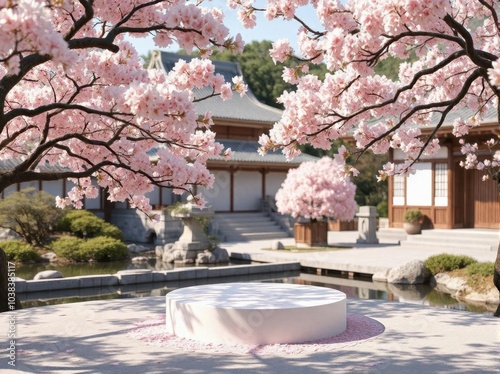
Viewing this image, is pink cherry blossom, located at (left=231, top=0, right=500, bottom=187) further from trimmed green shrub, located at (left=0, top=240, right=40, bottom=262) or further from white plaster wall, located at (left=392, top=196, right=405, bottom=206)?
white plaster wall, located at (left=392, top=196, right=405, bottom=206)

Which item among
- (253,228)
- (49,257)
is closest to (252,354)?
(49,257)

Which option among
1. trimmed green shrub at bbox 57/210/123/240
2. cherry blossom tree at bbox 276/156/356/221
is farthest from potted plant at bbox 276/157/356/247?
trimmed green shrub at bbox 57/210/123/240

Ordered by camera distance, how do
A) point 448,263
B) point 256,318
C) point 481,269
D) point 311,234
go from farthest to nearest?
point 311,234
point 448,263
point 481,269
point 256,318

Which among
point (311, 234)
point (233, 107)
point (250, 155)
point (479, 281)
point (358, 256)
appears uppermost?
point (233, 107)

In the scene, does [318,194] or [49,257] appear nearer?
[49,257]

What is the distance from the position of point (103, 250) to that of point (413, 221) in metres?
11.7

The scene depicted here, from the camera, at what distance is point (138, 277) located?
1544 centimetres

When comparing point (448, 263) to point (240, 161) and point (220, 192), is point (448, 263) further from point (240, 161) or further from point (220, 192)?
point (220, 192)

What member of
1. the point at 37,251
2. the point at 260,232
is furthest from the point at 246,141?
the point at 37,251

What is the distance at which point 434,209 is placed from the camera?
2467 centimetres

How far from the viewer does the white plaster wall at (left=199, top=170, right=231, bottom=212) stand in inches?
1257

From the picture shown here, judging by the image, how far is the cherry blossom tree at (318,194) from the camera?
23078mm

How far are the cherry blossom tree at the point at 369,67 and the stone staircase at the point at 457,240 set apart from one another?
12.3 metres

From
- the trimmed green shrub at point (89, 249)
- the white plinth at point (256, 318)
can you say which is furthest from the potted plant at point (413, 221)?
the white plinth at point (256, 318)
